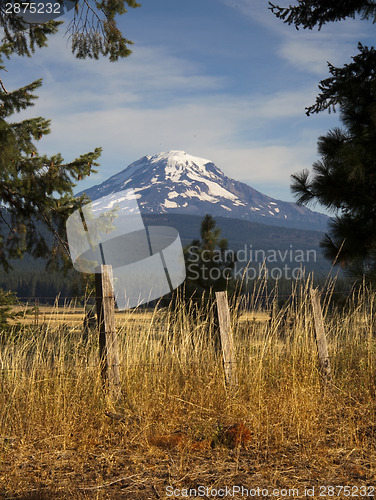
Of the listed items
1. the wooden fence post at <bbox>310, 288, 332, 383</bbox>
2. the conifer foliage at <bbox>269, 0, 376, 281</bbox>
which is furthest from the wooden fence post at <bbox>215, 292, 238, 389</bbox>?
the conifer foliage at <bbox>269, 0, 376, 281</bbox>

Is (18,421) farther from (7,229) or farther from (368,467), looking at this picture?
(7,229)

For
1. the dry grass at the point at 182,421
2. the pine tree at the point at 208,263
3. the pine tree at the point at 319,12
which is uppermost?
the pine tree at the point at 319,12

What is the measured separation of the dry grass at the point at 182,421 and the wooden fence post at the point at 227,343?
108 mm

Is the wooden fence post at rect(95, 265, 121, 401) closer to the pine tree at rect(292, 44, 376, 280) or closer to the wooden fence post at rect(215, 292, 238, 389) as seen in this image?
the wooden fence post at rect(215, 292, 238, 389)

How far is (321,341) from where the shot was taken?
6734mm

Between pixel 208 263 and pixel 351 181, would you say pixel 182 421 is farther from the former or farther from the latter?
pixel 208 263

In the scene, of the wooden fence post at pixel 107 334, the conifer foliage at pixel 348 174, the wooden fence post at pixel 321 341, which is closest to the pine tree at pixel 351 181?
the conifer foliage at pixel 348 174

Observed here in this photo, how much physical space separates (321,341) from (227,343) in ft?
4.46

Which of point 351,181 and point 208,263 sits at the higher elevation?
point 351,181

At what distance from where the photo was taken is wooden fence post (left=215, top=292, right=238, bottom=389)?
19.4ft

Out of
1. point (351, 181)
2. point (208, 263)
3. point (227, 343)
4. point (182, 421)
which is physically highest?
point (351, 181)

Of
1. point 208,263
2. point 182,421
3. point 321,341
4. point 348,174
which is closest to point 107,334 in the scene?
point 182,421

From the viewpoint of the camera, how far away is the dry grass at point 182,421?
4.05 meters

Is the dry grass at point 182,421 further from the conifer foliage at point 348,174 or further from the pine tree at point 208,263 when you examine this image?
the pine tree at point 208,263
